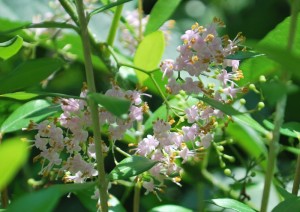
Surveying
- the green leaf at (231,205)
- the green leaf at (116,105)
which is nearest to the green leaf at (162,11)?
the green leaf at (231,205)

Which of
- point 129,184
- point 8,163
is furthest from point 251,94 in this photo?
point 8,163

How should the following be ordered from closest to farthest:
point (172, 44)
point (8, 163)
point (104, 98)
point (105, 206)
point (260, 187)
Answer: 1. point (8, 163)
2. point (104, 98)
3. point (105, 206)
4. point (260, 187)
5. point (172, 44)

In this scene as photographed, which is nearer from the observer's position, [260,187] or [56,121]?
[56,121]

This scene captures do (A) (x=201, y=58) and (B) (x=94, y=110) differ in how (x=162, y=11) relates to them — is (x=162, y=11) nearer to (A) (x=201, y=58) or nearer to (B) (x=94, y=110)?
(A) (x=201, y=58)

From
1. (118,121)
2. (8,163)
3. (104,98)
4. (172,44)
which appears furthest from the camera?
Answer: (172,44)

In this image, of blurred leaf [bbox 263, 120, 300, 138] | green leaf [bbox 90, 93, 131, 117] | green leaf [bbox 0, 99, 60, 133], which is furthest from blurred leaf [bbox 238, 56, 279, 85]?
green leaf [bbox 90, 93, 131, 117]

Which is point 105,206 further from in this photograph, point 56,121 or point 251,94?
point 251,94

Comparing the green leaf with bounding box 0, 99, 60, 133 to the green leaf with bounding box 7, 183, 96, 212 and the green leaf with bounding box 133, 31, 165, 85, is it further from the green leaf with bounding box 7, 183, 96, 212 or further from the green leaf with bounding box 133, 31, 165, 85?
the green leaf with bounding box 7, 183, 96, 212

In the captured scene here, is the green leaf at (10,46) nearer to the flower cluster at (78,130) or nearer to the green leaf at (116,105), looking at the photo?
the flower cluster at (78,130)
